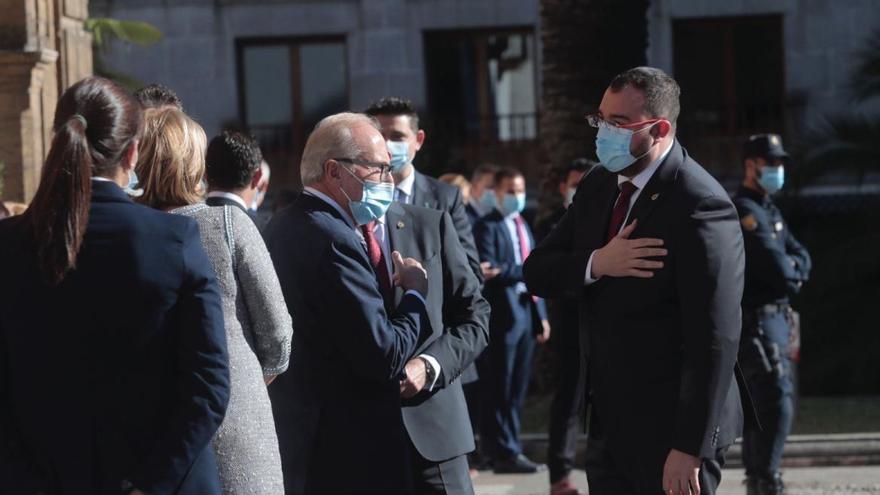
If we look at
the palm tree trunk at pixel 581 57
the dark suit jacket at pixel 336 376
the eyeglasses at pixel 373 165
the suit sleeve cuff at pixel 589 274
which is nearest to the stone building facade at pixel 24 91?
the eyeglasses at pixel 373 165

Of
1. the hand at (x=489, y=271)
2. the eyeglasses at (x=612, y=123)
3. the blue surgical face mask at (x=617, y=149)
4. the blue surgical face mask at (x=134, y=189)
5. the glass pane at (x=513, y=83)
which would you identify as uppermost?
the glass pane at (x=513, y=83)

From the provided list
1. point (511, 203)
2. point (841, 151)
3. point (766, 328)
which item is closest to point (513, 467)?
point (511, 203)

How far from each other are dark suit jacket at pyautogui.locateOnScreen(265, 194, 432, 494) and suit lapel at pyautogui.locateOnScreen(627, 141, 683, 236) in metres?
0.75

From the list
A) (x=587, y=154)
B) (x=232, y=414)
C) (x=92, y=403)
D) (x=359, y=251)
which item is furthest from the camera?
(x=587, y=154)

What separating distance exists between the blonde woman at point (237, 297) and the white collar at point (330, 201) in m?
0.54

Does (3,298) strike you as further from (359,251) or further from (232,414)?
(359,251)

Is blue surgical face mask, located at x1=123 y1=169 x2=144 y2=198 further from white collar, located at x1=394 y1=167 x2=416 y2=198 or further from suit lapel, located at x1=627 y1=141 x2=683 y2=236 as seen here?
white collar, located at x1=394 y1=167 x2=416 y2=198

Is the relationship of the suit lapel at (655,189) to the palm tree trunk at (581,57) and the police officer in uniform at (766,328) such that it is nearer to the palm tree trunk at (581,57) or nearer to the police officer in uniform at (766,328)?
the police officer in uniform at (766,328)

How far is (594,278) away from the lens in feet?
15.1

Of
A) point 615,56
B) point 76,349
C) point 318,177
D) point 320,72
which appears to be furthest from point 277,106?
point 76,349

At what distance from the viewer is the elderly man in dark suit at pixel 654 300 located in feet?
14.3

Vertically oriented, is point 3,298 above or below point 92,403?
above

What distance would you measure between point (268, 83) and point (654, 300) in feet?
53.1

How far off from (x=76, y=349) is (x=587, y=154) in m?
9.37
